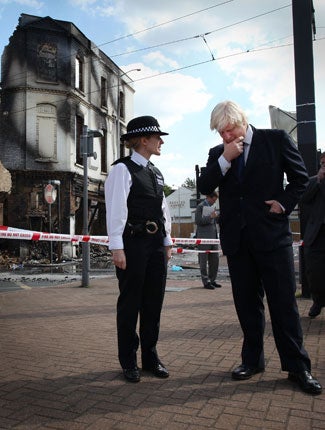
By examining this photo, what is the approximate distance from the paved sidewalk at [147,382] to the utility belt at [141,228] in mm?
1107

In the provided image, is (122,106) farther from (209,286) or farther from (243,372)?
(243,372)

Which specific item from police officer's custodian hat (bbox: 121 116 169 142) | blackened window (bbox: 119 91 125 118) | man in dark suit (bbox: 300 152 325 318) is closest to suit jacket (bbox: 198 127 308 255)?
police officer's custodian hat (bbox: 121 116 169 142)

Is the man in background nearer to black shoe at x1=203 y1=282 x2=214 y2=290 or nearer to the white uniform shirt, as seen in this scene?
black shoe at x1=203 y1=282 x2=214 y2=290

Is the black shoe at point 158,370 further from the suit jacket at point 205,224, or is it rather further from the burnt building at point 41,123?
Answer: the burnt building at point 41,123

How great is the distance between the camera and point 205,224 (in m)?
8.88

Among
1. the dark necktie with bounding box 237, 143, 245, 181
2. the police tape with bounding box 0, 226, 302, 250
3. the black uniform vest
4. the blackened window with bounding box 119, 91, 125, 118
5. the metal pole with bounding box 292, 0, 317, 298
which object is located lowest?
the police tape with bounding box 0, 226, 302, 250

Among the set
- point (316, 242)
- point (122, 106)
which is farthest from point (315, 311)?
point (122, 106)

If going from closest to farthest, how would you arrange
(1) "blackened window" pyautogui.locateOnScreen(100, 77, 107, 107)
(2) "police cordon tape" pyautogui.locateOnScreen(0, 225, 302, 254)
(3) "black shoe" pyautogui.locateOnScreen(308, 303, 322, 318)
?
(3) "black shoe" pyautogui.locateOnScreen(308, 303, 322, 318) < (2) "police cordon tape" pyautogui.locateOnScreen(0, 225, 302, 254) < (1) "blackened window" pyautogui.locateOnScreen(100, 77, 107, 107)

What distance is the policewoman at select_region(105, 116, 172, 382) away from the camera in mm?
3271

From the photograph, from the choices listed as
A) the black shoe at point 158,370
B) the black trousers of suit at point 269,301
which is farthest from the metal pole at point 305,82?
the black shoe at point 158,370

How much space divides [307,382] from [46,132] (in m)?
20.8

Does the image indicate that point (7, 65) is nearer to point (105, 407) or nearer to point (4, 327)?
point (4, 327)

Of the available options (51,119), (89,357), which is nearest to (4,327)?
(89,357)

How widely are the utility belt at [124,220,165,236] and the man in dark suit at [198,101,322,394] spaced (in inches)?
19.5
